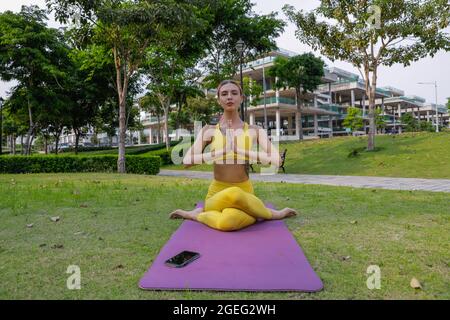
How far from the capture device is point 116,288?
268cm

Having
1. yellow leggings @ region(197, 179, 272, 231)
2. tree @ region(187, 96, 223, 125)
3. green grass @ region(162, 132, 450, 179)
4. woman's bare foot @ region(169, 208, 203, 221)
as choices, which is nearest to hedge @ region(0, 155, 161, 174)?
green grass @ region(162, 132, 450, 179)

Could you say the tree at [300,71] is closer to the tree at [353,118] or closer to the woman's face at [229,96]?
the tree at [353,118]

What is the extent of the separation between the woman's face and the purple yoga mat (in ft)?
5.90

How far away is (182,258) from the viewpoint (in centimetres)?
324

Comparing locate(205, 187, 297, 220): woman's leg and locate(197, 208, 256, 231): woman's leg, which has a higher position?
locate(205, 187, 297, 220): woman's leg

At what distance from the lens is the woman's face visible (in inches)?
194

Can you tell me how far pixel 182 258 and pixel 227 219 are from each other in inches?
41.2

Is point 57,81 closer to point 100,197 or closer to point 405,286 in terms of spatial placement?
point 100,197

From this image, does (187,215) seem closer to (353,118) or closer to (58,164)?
(58,164)

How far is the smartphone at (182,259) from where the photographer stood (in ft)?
10.2

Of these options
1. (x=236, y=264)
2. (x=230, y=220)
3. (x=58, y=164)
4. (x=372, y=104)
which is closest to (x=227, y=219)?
(x=230, y=220)

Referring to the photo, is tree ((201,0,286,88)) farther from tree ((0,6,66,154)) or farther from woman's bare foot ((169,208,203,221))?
woman's bare foot ((169,208,203,221))

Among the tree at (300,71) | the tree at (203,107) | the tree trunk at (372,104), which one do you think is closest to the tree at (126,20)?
the tree trunk at (372,104)
